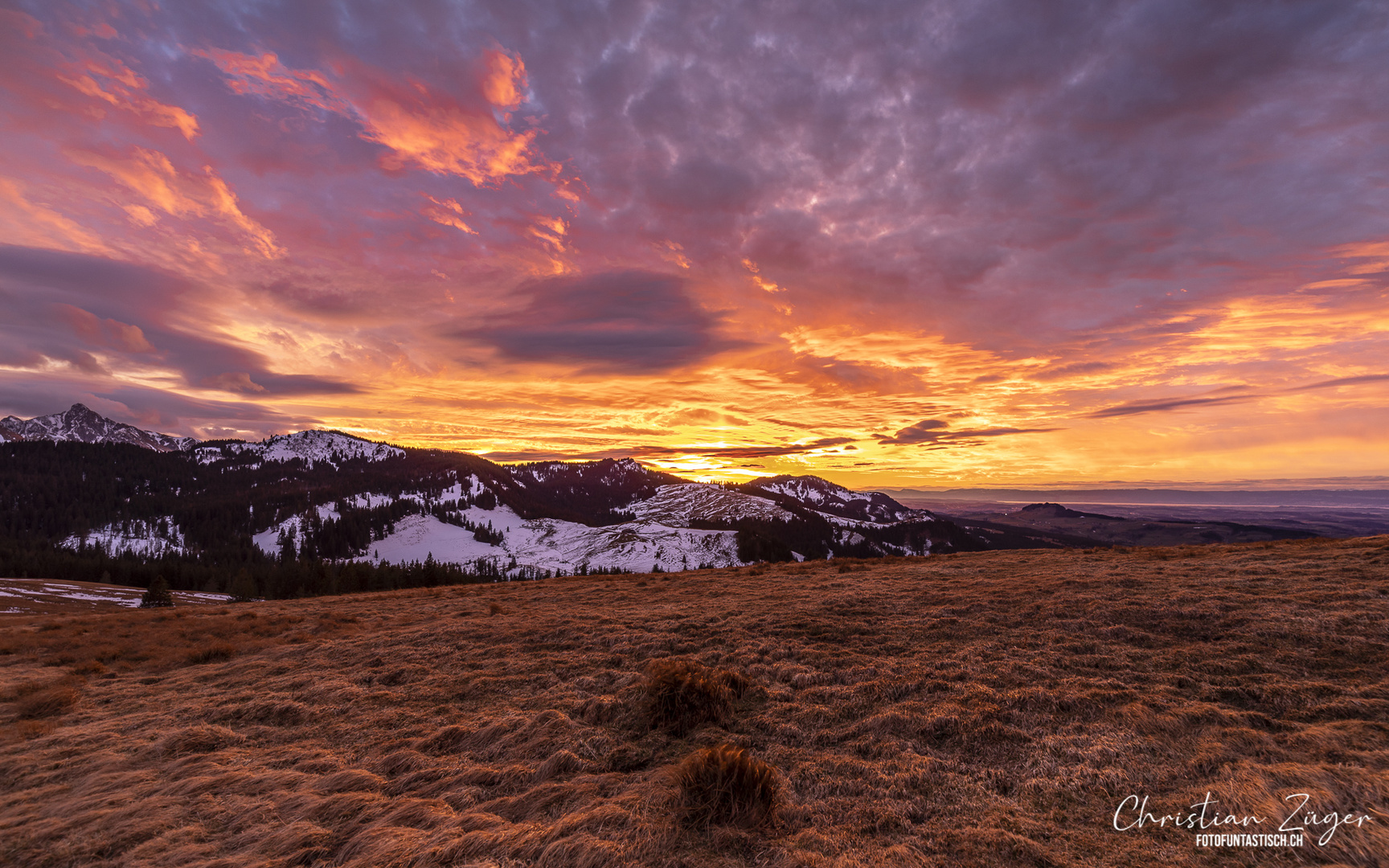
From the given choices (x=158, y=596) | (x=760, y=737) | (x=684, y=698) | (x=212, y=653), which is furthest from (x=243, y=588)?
(x=760, y=737)

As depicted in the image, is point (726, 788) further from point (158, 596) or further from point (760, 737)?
point (158, 596)

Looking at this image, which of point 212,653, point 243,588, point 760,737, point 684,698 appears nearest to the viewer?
point 760,737

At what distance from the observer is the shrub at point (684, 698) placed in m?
9.42

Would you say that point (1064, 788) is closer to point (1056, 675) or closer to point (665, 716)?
point (1056, 675)

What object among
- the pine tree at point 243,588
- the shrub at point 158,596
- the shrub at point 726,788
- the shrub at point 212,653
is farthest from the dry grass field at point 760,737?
the pine tree at point 243,588

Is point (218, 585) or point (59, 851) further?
point (218, 585)

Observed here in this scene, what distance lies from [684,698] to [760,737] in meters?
1.67

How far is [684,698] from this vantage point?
9.66 m

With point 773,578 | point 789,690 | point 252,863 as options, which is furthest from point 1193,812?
point 773,578

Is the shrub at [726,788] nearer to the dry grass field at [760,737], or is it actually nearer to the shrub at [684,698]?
the dry grass field at [760,737]

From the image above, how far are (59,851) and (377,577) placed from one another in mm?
123565

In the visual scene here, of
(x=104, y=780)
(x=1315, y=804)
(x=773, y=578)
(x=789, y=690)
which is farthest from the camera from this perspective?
(x=773, y=578)

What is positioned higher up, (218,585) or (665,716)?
(665,716)

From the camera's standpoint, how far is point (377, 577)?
11006 centimetres
